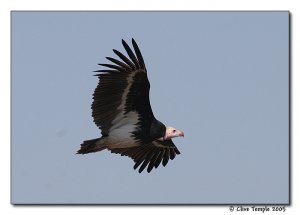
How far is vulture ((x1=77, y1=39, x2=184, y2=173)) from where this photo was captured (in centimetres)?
1541

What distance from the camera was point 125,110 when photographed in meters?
16.0

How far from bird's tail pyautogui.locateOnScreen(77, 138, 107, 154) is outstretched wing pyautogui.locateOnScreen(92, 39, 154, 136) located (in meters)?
0.21

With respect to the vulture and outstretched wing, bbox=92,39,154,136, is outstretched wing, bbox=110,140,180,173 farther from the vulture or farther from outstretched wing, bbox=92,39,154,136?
outstretched wing, bbox=92,39,154,136

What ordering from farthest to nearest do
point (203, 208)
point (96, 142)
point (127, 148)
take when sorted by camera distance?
point (127, 148) < point (96, 142) < point (203, 208)

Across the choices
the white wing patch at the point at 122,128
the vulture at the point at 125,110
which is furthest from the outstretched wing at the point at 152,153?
the white wing patch at the point at 122,128

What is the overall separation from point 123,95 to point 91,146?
3.56ft

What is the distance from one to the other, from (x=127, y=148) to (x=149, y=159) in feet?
1.65

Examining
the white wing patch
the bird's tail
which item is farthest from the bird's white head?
the bird's tail

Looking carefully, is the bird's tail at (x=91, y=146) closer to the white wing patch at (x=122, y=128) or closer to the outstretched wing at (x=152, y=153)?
the white wing patch at (x=122, y=128)
